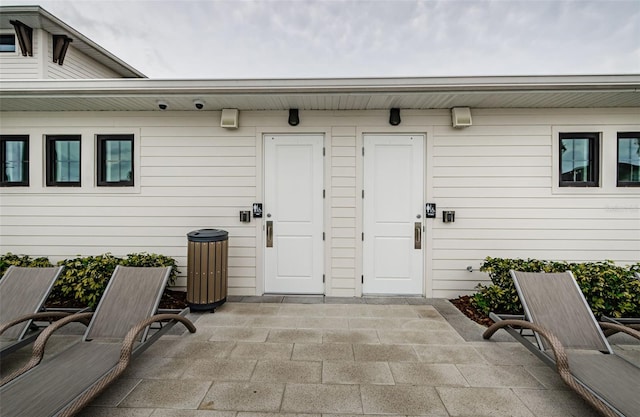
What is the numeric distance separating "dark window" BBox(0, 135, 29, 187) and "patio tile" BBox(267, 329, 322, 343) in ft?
14.4

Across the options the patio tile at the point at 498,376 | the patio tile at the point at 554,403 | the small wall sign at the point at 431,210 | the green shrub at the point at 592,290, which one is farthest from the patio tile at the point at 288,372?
the small wall sign at the point at 431,210

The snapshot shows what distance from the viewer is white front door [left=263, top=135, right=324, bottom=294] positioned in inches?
160

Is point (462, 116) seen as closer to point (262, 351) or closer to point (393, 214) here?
point (393, 214)

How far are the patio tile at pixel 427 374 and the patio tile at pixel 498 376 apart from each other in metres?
0.08

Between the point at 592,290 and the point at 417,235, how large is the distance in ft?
6.31

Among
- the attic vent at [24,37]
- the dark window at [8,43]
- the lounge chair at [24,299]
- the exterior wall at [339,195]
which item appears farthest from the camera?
the dark window at [8,43]

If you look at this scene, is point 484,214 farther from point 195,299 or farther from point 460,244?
point 195,299

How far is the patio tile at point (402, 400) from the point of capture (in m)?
1.82

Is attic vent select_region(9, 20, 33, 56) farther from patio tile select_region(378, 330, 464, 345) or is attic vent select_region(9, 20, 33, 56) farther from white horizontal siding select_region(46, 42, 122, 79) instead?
patio tile select_region(378, 330, 464, 345)

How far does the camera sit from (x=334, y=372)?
7.30ft

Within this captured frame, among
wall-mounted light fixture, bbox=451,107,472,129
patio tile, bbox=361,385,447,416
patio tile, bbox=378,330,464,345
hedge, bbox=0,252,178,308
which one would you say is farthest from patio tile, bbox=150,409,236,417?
wall-mounted light fixture, bbox=451,107,472,129

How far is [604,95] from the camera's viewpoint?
11.2ft

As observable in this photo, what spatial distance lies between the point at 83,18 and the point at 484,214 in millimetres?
10148

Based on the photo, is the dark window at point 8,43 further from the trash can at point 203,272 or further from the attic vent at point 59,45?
the trash can at point 203,272
